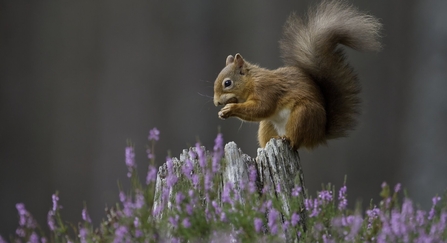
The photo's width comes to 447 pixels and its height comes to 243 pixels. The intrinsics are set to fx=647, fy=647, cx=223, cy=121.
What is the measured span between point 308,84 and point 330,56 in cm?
14

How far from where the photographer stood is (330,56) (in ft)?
7.69

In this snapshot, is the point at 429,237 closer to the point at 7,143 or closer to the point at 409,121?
the point at 409,121

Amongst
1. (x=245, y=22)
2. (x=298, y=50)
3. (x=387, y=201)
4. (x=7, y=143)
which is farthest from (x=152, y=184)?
(x=7, y=143)

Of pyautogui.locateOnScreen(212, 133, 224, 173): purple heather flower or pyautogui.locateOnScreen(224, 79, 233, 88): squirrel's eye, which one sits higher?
pyautogui.locateOnScreen(224, 79, 233, 88): squirrel's eye

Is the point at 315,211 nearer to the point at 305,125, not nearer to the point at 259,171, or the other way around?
the point at 259,171

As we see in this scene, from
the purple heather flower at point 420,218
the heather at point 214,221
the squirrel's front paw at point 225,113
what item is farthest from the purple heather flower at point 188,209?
the squirrel's front paw at point 225,113

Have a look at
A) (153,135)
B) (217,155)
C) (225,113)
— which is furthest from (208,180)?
(225,113)

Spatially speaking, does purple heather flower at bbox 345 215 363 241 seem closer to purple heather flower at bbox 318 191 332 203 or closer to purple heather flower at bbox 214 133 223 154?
purple heather flower at bbox 318 191 332 203

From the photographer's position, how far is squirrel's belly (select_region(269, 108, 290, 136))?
228cm

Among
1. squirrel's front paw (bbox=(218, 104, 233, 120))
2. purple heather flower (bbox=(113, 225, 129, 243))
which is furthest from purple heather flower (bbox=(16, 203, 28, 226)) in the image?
squirrel's front paw (bbox=(218, 104, 233, 120))

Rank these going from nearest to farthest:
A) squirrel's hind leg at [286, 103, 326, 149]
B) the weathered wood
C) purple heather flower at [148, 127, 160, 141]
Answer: purple heather flower at [148, 127, 160, 141] → the weathered wood → squirrel's hind leg at [286, 103, 326, 149]

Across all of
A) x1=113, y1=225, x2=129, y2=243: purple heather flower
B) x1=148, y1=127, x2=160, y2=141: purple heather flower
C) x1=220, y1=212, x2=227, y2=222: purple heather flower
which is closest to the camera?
x1=113, y1=225, x2=129, y2=243: purple heather flower

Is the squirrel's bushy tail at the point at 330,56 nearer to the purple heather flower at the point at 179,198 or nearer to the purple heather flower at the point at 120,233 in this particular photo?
the purple heather flower at the point at 179,198

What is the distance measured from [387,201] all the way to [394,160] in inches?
80.2
